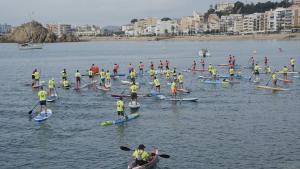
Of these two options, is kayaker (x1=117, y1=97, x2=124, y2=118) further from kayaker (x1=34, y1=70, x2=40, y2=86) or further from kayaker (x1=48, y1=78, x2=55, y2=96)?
kayaker (x1=34, y1=70, x2=40, y2=86)

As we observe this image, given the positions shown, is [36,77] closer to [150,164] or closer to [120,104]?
[120,104]

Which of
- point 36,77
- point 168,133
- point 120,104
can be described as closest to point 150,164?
point 168,133

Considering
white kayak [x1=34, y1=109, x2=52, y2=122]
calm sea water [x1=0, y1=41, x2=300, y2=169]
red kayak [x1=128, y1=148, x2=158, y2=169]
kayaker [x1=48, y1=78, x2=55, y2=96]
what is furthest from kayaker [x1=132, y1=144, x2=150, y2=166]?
kayaker [x1=48, y1=78, x2=55, y2=96]

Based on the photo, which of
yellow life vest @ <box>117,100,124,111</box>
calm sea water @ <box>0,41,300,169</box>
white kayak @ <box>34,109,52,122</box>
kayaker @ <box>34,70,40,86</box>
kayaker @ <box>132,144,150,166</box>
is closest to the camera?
kayaker @ <box>132,144,150,166</box>

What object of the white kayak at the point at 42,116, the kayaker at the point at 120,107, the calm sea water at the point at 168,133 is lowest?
the calm sea water at the point at 168,133

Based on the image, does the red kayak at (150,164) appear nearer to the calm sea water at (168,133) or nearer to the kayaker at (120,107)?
the calm sea water at (168,133)

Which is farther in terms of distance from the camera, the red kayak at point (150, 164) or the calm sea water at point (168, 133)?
the calm sea water at point (168, 133)

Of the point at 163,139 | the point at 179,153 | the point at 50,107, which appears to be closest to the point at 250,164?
the point at 179,153

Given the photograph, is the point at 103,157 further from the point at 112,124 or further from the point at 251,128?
the point at 251,128

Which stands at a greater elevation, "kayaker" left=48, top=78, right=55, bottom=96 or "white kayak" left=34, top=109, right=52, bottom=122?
"kayaker" left=48, top=78, right=55, bottom=96

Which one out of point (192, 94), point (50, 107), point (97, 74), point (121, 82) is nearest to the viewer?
point (50, 107)

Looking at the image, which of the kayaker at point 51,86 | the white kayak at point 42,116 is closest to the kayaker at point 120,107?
the white kayak at point 42,116

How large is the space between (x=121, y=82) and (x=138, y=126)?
27226 mm

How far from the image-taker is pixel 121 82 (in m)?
60.5
